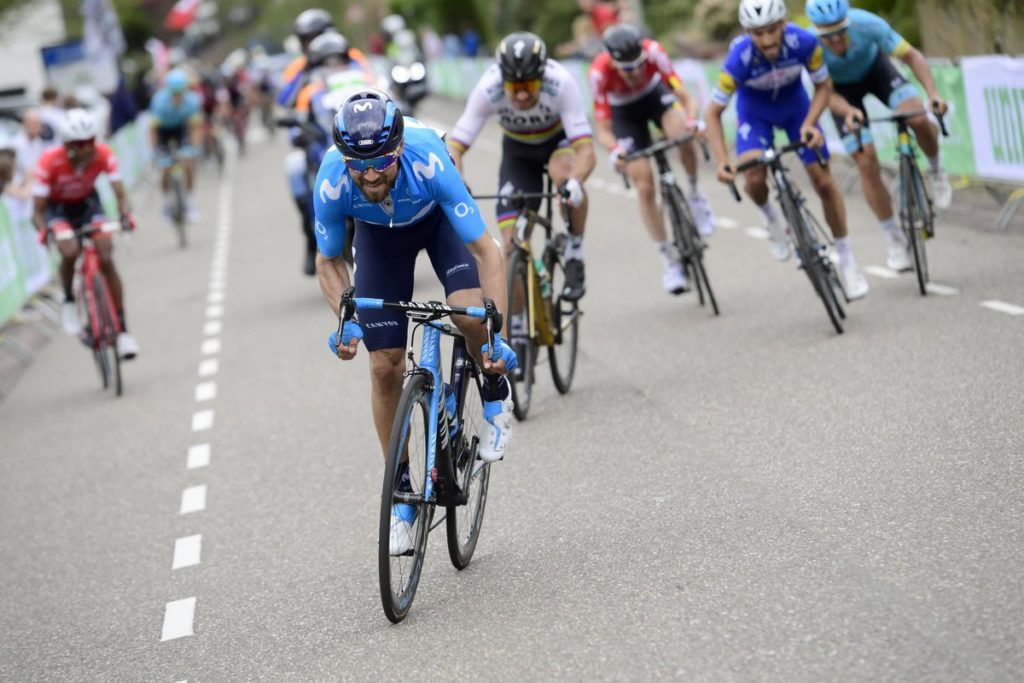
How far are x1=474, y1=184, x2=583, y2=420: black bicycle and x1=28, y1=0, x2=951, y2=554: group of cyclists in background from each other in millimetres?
80

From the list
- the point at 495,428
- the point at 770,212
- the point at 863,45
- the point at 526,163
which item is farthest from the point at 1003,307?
the point at 495,428

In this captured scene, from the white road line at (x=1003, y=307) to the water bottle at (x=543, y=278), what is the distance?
9.62ft

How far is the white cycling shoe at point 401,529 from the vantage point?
5.99 metres

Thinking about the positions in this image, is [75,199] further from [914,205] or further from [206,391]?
[914,205]

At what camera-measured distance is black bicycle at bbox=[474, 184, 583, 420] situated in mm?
9164

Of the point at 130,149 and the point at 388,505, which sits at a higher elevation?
the point at 388,505

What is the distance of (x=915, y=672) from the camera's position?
483cm

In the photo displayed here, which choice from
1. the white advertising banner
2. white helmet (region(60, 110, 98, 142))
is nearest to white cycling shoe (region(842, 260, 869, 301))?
the white advertising banner

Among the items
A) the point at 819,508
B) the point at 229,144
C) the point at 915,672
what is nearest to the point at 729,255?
the point at 819,508

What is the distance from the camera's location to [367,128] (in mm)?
5898

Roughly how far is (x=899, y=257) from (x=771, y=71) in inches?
71.9

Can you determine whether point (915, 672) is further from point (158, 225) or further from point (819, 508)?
point (158, 225)

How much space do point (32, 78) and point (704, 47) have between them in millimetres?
39457

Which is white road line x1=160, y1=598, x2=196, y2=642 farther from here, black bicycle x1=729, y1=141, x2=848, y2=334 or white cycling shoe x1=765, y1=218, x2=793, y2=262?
white cycling shoe x1=765, y1=218, x2=793, y2=262
